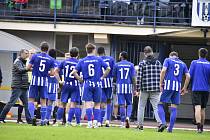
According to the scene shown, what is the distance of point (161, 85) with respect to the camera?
17562 mm

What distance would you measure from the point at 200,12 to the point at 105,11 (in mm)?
4130

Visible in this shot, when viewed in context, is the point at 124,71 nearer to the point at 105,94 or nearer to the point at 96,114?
the point at 105,94

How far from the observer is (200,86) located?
18.1 meters

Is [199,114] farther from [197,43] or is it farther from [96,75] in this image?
[197,43]

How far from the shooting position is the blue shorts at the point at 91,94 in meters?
17.6

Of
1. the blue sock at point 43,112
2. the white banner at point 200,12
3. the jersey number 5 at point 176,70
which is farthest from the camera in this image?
the white banner at point 200,12

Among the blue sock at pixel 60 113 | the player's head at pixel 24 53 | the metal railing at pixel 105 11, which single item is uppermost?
the metal railing at pixel 105 11

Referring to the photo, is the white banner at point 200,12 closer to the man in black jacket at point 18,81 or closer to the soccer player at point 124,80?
the soccer player at point 124,80

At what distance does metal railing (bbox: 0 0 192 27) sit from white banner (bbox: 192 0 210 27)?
1028 mm

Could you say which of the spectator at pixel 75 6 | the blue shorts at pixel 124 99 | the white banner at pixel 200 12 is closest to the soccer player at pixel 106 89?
the blue shorts at pixel 124 99

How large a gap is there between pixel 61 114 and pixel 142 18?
10.1 meters

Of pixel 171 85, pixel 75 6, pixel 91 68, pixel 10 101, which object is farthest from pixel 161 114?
pixel 75 6

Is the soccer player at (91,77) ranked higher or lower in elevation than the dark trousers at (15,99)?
higher

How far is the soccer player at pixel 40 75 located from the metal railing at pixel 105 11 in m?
9.77
